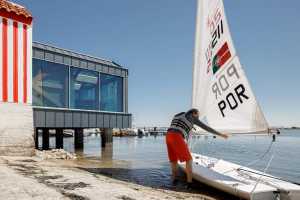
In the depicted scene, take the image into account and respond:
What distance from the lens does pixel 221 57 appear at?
9.31 metres

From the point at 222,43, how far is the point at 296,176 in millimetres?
8678

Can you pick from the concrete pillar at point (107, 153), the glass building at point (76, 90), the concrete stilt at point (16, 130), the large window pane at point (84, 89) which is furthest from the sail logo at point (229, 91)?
the large window pane at point (84, 89)

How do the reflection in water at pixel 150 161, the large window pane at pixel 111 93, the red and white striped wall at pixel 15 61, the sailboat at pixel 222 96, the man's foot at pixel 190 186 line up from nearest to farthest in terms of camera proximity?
the sailboat at pixel 222 96 → the man's foot at pixel 190 186 → the reflection in water at pixel 150 161 → the red and white striped wall at pixel 15 61 → the large window pane at pixel 111 93

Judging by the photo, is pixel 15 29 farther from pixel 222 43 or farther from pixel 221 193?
pixel 221 193

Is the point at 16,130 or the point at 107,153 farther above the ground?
the point at 16,130

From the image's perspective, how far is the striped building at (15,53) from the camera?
497 inches

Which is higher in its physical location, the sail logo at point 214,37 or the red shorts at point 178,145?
the sail logo at point 214,37

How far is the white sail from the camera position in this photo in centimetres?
852

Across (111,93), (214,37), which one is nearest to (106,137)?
(111,93)

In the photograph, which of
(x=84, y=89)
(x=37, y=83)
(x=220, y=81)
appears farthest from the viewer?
Answer: (x=84, y=89)

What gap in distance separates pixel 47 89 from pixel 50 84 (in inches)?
24.2

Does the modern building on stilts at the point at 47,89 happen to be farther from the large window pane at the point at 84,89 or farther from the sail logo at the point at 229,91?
the sail logo at the point at 229,91

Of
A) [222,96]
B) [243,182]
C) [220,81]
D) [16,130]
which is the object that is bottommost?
[243,182]

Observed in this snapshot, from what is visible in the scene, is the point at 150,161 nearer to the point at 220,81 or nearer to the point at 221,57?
the point at 220,81
